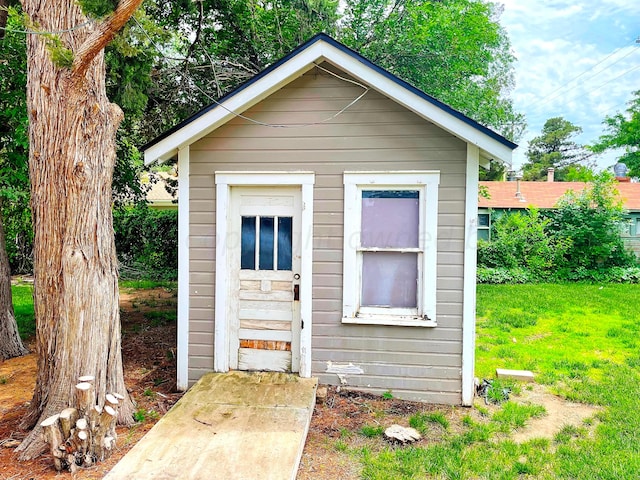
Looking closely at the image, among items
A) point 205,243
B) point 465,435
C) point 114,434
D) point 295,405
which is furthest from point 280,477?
point 205,243

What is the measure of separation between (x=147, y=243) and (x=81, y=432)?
11.0m

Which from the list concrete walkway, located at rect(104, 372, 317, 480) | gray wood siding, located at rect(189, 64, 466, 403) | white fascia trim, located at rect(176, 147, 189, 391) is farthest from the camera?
white fascia trim, located at rect(176, 147, 189, 391)

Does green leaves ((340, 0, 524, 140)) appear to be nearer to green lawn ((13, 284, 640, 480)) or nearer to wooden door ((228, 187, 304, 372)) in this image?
green lawn ((13, 284, 640, 480))

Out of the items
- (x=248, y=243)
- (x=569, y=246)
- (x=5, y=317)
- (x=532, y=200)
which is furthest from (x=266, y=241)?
(x=532, y=200)

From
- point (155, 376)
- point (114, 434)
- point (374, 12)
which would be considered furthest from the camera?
point (374, 12)

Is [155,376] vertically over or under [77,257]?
under

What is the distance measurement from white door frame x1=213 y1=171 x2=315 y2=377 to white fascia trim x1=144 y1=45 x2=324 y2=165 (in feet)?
1.67

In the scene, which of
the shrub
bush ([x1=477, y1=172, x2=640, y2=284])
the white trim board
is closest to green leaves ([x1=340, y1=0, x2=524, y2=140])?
bush ([x1=477, y1=172, x2=640, y2=284])

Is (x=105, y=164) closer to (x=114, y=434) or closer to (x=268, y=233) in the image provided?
(x=268, y=233)

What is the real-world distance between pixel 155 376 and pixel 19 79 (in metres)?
4.19

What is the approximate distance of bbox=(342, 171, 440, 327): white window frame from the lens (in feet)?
14.4

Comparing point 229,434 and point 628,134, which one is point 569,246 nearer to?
point 628,134

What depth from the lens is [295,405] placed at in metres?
3.86

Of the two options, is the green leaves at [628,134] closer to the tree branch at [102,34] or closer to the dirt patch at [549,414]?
the dirt patch at [549,414]
